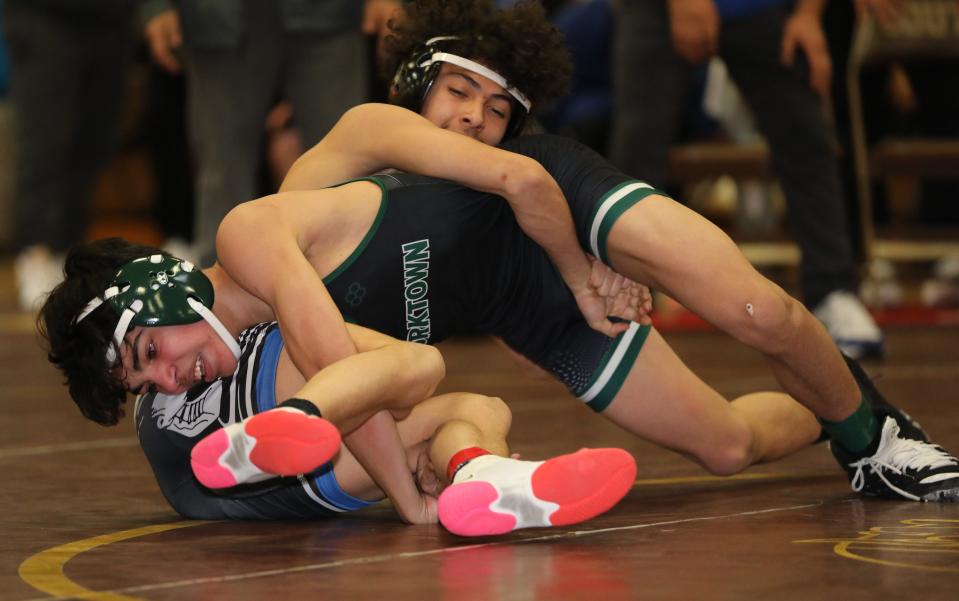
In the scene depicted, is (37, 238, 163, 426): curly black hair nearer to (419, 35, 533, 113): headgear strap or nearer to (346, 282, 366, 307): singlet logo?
(346, 282, 366, 307): singlet logo

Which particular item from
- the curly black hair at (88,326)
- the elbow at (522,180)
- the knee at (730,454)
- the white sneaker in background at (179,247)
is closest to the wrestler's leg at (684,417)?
the knee at (730,454)

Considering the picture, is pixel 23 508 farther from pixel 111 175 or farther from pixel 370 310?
pixel 111 175

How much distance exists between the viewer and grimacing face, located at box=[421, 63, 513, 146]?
3.40m

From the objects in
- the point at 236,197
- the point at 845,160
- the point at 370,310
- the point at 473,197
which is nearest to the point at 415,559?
the point at 370,310

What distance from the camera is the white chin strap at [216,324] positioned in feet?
9.67

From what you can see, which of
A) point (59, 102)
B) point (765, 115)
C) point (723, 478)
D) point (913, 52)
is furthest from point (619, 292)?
point (59, 102)

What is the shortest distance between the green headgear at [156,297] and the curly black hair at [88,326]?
0.05ft

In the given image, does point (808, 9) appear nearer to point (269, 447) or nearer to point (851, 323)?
point (851, 323)

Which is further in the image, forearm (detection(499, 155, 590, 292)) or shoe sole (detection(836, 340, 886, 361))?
shoe sole (detection(836, 340, 886, 361))

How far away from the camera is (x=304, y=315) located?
2721 mm

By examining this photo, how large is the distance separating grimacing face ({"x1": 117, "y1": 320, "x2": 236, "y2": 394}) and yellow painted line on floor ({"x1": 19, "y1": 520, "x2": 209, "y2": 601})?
0.26 meters

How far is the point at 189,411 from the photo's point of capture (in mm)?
3033

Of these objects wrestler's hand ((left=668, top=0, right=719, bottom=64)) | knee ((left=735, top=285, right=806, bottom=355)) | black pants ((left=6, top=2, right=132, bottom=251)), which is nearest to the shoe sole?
wrestler's hand ((left=668, top=0, right=719, bottom=64))

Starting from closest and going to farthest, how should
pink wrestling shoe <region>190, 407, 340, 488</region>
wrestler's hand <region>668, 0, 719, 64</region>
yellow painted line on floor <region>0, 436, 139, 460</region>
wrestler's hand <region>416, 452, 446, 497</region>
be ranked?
1. pink wrestling shoe <region>190, 407, 340, 488</region>
2. wrestler's hand <region>416, 452, 446, 497</region>
3. yellow painted line on floor <region>0, 436, 139, 460</region>
4. wrestler's hand <region>668, 0, 719, 64</region>
